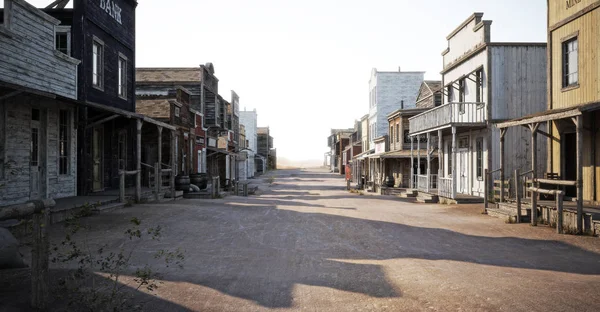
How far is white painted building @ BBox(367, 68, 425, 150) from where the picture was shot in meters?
44.1

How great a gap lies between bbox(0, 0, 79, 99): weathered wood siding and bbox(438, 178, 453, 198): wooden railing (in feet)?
53.6

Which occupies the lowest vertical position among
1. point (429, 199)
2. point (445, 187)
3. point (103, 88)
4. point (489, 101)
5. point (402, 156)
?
point (429, 199)

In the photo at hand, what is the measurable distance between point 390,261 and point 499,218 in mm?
8155

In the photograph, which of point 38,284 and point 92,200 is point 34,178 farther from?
point 38,284

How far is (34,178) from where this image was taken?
13.2m

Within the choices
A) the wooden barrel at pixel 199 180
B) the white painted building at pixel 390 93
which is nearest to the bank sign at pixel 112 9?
the wooden barrel at pixel 199 180

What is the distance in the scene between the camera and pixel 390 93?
146 feet

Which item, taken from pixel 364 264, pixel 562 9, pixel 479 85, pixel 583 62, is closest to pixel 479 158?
pixel 479 85

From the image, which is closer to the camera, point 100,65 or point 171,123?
point 100,65

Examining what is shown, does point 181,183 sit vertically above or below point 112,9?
below

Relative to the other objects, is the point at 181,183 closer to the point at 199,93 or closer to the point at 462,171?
the point at 199,93

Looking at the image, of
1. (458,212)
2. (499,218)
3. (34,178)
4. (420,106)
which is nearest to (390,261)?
(499,218)

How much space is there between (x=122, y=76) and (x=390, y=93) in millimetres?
29912

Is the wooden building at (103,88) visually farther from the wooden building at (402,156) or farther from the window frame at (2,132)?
the wooden building at (402,156)
